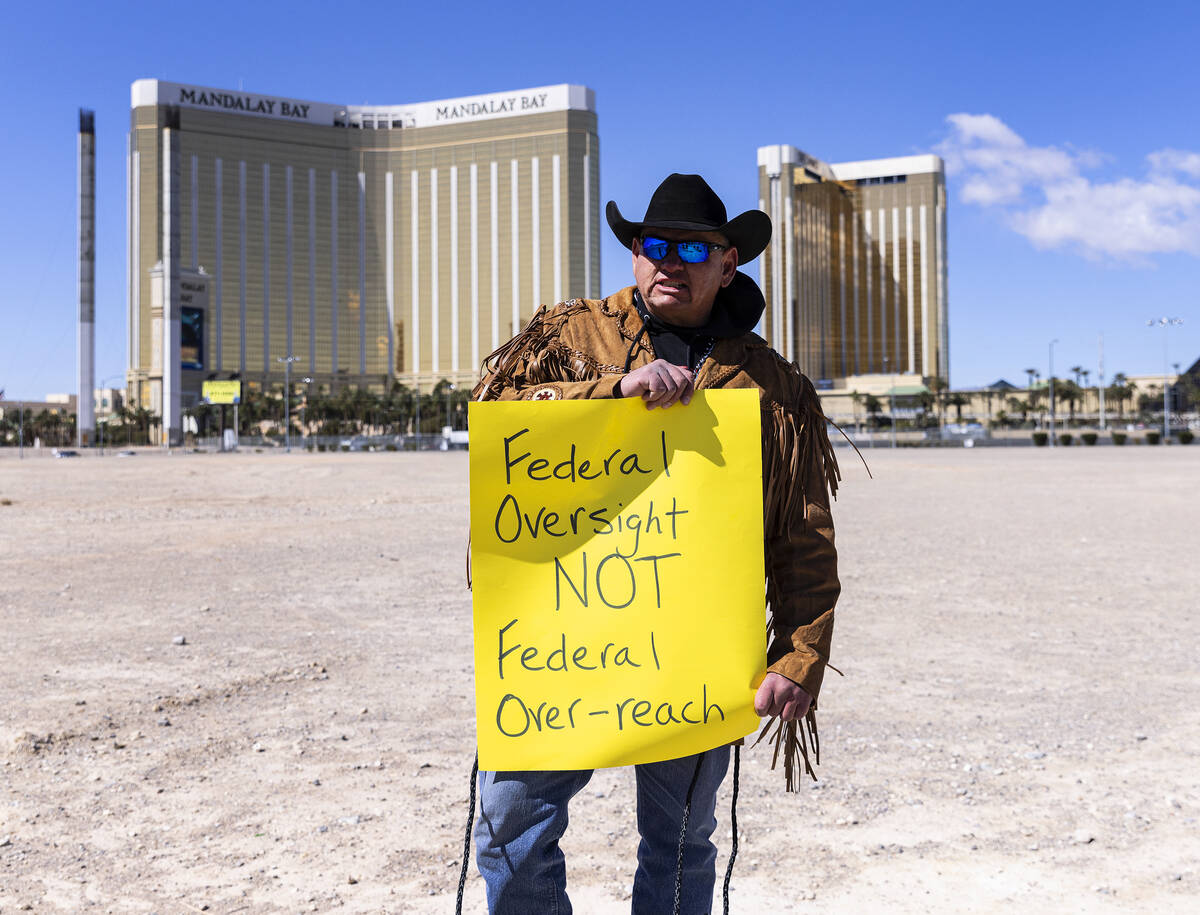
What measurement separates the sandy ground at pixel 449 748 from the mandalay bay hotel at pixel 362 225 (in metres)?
150

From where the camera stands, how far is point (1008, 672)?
662 cm

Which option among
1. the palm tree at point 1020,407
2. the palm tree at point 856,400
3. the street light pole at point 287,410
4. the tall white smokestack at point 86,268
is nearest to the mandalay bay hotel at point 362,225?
the street light pole at point 287,410

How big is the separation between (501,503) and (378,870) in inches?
82.0

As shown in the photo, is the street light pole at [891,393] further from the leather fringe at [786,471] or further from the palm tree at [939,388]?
the leather fringe at [786,471]

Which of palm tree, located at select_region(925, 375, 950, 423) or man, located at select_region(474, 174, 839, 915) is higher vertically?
palm tree, located at select_region(925, 375, 950, 423)

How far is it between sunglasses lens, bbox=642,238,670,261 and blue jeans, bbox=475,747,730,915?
4.17 ft

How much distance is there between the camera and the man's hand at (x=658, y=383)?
227 cm

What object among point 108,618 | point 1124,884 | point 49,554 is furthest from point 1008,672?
point 49,554

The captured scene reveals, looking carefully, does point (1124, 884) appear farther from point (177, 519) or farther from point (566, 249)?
point (566, 249)

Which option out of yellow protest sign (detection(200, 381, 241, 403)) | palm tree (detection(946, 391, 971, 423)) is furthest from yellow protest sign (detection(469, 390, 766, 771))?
palm tree (detection(946, 391, 971, 423))

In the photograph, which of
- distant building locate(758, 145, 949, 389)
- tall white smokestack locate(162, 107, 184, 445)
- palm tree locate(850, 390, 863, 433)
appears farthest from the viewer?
distant building locate(758, 145, 949, 389)

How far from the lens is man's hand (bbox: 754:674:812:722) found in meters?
2.43

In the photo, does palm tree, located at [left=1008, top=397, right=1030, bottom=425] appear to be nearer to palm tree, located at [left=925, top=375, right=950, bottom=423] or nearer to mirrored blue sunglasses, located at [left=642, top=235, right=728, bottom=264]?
palm tree, located at [left=925, top=375, right=950, bottom=423]

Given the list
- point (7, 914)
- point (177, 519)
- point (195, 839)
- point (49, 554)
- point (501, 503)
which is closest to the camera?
point (501, 503)
